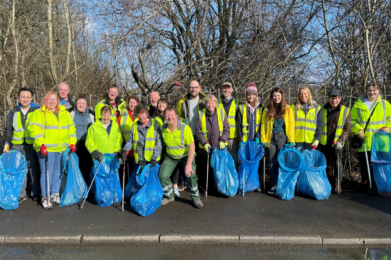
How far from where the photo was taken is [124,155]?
4.42 metres

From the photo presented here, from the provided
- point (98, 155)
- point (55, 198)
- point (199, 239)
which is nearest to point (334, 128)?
point (199, 239)

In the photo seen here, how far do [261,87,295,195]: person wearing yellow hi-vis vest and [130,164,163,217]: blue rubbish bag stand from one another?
1986mm

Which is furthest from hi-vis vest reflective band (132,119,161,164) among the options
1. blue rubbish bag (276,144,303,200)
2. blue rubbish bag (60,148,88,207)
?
blue rubbish bag (276,144,303,200)

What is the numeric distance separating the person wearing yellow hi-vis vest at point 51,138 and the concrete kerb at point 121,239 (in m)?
1.33

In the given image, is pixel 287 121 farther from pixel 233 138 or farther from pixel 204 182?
pixel 204 182

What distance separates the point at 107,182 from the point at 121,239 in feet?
4.05

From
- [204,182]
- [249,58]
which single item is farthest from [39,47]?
[204,182]

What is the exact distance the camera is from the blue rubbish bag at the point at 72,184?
14.6 feet

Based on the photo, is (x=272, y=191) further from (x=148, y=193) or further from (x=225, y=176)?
(x=148, y=193)

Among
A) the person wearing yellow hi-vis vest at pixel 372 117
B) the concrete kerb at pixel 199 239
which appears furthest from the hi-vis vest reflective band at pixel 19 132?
the person wearing yellow hi-vis vest at pixel 372 117

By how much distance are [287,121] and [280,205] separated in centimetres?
141

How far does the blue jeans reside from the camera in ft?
14.7

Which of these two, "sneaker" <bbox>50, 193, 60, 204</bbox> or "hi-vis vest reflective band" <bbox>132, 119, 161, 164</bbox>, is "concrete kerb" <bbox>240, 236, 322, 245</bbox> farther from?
"sneaker" <bbox>50, 193, 60, 204</bbox>

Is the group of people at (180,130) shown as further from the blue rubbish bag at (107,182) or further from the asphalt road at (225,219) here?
the asphalt road at (225,219)
